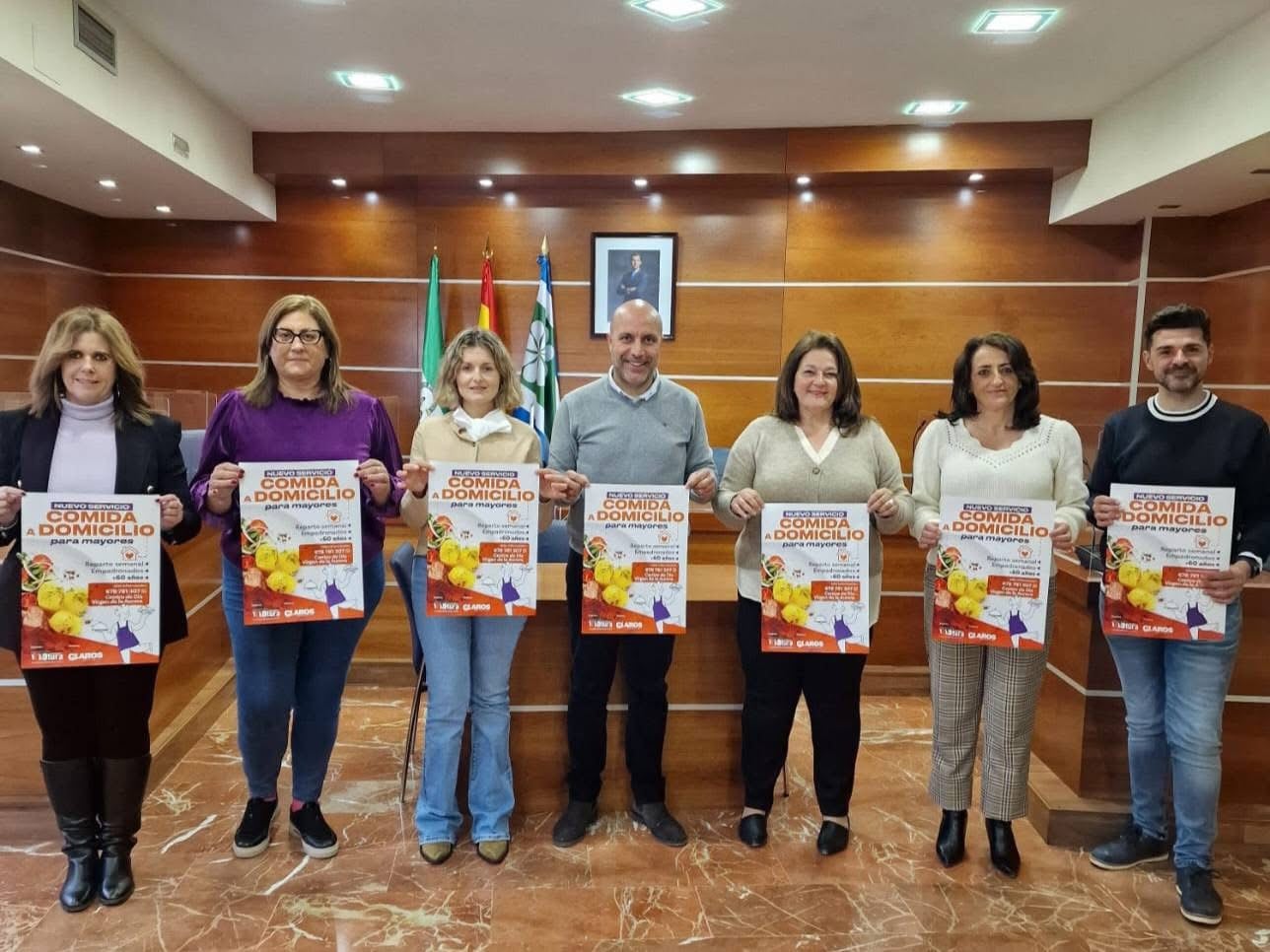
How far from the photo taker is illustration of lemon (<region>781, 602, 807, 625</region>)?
6.94 feet

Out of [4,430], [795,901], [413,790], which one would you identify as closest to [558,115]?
[4,430]

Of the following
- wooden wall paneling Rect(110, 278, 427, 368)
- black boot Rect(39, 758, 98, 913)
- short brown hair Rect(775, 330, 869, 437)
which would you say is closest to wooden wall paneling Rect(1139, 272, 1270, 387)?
short brown hair Rect(775, 330, 869, 437)

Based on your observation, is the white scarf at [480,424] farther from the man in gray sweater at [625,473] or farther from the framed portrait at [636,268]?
the framed portrait at [636,268]

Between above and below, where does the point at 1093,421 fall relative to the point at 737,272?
below

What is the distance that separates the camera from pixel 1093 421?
4.49 metres

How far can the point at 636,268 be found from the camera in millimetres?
4508

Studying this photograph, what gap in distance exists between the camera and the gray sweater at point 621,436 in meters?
2.20

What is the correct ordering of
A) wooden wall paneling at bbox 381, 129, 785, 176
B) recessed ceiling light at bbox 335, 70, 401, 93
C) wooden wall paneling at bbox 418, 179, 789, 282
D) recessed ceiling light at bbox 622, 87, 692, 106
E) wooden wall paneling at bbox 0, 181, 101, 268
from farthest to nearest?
wooden wall paneling at bbox 418, 179, 789, 282, wooden wall paneling at bbox 381, 129, 785, 176, wooden wall paneling at bbox 0, 181, 101, 268, recessed ceiling light at bbox 622, 87, 692, 106, recessed ceiling light at bbox 335, 70, 401, 93

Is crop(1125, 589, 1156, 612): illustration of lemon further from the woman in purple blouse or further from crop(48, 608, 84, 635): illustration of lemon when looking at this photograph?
crop(48, 608, 84, 635): illustration of lemon

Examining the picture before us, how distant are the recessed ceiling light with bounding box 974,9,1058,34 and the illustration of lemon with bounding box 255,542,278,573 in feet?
9.57

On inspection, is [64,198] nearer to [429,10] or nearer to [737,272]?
[429,10]

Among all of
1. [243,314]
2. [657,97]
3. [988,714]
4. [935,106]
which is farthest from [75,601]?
[935,106]

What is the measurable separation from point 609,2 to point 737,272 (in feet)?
6.38

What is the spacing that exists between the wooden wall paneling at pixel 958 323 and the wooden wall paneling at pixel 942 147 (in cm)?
66
